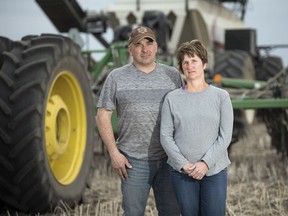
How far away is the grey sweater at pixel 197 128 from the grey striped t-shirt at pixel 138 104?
0.43 feet

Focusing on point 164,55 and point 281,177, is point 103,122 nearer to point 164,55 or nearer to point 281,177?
point 281,177

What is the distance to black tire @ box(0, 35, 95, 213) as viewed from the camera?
168 inches

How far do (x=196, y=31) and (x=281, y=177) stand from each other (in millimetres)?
4524

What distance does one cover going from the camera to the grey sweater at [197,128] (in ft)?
10.3

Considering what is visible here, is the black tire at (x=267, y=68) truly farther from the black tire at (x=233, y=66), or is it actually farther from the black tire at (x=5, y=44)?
the black tire at (x=5, y=44)

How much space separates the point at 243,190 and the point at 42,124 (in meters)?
2.16

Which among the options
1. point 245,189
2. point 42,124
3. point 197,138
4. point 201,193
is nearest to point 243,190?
point 245,189

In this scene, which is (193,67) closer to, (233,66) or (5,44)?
(5,44)

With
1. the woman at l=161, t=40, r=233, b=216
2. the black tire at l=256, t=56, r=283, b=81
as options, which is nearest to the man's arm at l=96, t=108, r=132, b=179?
the woman at l=161, t=40, r=233, b=216

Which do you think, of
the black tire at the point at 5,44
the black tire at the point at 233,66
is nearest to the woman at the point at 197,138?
the black tire at the point at 5,44

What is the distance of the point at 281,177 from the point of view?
627cm

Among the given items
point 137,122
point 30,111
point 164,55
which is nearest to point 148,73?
point 137,122

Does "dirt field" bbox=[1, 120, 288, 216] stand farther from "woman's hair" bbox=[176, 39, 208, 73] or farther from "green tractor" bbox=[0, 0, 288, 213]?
"woman's hair" bbox=[176, 39, 208, 73]

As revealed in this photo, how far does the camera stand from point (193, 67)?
10.5 feet
